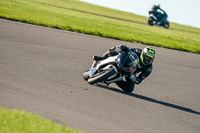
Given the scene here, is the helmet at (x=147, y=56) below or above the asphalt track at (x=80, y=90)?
above

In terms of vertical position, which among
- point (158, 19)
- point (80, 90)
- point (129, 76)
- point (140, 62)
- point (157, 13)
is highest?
point (157, 13)

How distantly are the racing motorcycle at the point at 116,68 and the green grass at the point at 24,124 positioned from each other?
332 centimetres

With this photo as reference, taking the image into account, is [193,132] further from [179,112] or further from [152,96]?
[152,96]

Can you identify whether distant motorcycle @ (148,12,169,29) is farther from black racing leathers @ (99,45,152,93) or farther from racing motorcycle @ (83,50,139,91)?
racing motorcycle @ (83,50,139,91)

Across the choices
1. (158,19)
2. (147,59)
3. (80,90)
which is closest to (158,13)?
(158,19)

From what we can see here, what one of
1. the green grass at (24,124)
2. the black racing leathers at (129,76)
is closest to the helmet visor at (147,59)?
the black racing leathers at (129,76)

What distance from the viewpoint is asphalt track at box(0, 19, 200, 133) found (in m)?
6.60

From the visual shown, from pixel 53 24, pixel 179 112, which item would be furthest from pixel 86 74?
pixel 53 24

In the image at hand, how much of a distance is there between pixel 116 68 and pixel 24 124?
3926mm

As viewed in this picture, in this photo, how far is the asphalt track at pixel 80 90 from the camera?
260 inches

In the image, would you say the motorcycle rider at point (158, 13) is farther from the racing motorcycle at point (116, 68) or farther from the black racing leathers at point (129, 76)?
the racing motorcycle at point (116, 68)

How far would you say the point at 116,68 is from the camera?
28.3ft

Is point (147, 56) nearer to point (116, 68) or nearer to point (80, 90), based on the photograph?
point (116, 68)

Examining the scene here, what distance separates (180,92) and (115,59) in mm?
3176
